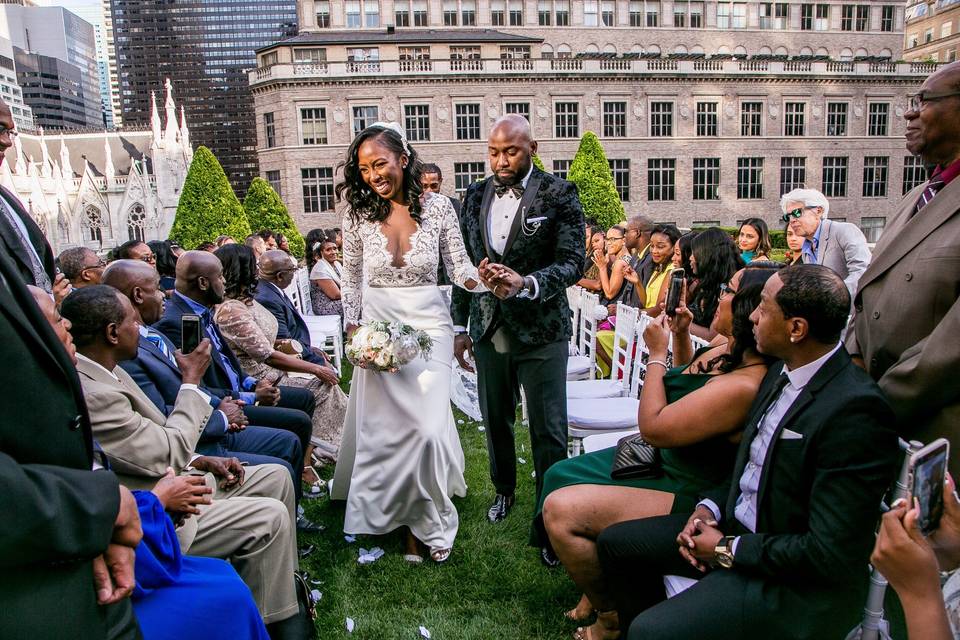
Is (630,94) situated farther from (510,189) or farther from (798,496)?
(798,496)

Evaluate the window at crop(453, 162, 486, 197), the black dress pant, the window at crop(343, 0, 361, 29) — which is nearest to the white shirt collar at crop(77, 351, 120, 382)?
the black dress pant

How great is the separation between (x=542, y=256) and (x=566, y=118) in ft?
125

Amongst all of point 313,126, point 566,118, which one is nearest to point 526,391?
point 313,126

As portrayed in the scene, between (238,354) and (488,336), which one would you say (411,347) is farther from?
(238,354)

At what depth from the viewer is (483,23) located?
4322 centimetres

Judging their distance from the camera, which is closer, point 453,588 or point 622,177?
point 453,588

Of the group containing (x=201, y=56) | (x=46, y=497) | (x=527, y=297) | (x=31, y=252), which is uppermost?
(x=201, y=56)

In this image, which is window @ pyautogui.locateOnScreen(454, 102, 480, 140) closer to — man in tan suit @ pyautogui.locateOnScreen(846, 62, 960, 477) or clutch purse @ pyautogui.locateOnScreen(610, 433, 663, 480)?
man in tan suit @ pyautogui.locateOnScreen(846, 62, 960, 477)

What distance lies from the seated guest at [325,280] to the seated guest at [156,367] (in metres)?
5.03

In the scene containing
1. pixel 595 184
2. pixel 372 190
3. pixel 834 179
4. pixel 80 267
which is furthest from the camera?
pixel 834 179

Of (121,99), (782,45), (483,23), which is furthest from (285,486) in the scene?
(121,99)

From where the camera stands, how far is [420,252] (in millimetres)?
4156

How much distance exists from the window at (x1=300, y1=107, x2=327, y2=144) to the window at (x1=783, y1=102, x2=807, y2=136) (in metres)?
30.1

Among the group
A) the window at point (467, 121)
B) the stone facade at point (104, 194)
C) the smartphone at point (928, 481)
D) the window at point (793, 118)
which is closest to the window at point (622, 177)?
the window at point (467, 121)
